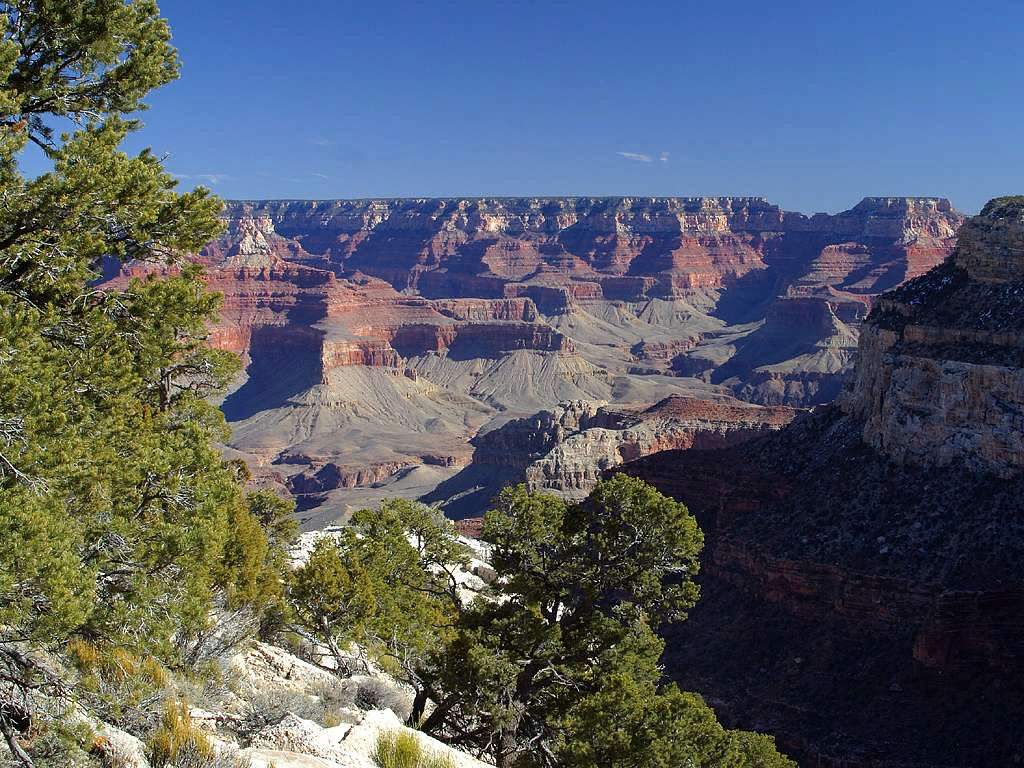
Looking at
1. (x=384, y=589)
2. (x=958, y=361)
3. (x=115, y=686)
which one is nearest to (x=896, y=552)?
(x=958, y=361)

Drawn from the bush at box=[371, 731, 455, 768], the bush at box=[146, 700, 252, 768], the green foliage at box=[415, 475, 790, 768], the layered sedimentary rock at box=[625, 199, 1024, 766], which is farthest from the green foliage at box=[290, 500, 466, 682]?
the layered sedimentary rock at box=[625, 199, 1024, 766]

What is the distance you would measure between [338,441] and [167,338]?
444 feet

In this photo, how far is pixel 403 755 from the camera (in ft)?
48.8

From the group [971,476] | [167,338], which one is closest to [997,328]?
[971,476]

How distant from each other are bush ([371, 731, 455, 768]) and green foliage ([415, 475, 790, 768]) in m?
4.61

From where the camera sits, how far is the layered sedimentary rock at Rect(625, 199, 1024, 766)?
37594mm

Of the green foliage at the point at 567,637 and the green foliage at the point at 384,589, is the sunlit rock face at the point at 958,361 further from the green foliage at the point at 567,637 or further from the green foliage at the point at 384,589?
the green foliage at the point at 384,589

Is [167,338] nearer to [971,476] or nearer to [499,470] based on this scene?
[971,476]

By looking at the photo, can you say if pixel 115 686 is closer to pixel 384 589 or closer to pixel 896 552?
pixel 384 589

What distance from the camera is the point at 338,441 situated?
150 meters

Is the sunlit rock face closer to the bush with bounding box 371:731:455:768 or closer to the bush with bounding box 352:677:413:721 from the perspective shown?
the bush with bounding box 352:677:413:721

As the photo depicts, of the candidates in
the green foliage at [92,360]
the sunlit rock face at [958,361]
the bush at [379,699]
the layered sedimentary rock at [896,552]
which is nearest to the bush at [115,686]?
the green foliage at [92,360]

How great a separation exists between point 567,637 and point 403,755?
715cm

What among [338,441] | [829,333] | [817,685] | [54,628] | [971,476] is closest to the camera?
[54,628]
